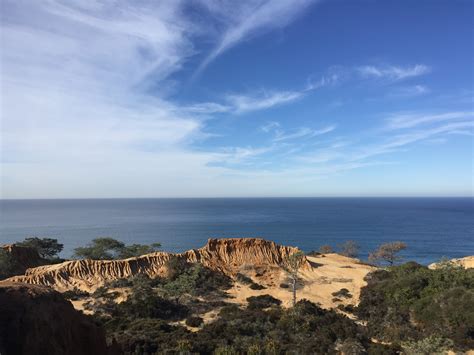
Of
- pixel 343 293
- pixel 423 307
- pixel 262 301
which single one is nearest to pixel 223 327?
pixel 262 301

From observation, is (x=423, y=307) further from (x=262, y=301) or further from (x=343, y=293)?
(x=262, y=301)

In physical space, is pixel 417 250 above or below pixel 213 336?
below

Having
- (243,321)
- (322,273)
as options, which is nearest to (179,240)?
(322,273)

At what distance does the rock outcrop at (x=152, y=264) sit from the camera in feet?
134

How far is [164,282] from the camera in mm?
41781

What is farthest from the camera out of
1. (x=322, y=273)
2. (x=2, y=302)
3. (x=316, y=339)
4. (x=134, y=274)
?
(x=322, y=273)

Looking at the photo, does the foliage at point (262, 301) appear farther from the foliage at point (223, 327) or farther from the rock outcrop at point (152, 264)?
the rock outcrop at point (152, 264)

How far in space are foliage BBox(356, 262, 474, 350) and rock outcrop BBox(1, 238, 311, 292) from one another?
17.2 meters

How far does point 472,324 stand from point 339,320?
9.63m

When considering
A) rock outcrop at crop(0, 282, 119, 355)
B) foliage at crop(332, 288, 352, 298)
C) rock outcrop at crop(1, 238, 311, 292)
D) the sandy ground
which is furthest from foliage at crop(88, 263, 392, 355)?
rock outcrop at crop(0, 282, 119, 355)

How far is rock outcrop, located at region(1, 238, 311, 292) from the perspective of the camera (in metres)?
40.9

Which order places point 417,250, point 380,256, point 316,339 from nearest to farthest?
point 316,339 → point 380,256 → point 417,250

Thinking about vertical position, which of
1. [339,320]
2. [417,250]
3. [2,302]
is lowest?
[417,250]

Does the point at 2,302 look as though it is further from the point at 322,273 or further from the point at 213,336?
the point at 322,273
